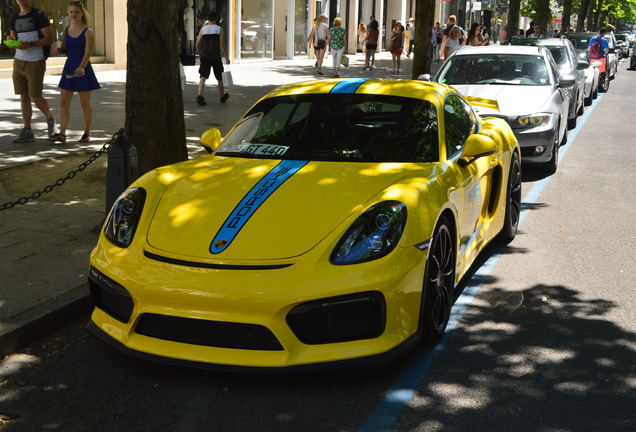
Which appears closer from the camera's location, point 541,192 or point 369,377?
point 369,377

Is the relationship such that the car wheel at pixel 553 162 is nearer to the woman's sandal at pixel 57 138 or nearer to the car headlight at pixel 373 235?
the woman's sandal at pixel 57 138

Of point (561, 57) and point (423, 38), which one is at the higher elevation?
point (423, 38)

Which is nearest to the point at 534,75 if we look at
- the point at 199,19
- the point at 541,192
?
the point at 541,192

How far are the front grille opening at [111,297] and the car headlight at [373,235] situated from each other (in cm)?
108

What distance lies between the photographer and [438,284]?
16.0 feet

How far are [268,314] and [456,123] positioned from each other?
2.61m

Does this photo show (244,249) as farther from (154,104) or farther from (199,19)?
(199,19)

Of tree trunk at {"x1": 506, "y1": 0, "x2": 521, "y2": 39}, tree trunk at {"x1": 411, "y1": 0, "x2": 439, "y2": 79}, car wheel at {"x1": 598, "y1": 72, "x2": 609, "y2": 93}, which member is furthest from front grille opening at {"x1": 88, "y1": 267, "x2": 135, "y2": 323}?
tree trunk at {"x1": 506, "y1": 0, "x2": 521, "y2": 39}

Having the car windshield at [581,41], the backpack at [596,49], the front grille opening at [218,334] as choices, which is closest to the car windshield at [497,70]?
the front grille opening at [218,334]

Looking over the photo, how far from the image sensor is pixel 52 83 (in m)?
20.2

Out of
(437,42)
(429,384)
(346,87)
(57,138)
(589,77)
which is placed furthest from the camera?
(437,42)

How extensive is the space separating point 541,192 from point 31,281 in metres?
6.13

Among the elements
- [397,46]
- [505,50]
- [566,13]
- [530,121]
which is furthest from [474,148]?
[566,13]

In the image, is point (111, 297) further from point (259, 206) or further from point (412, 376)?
point (412, 376)
